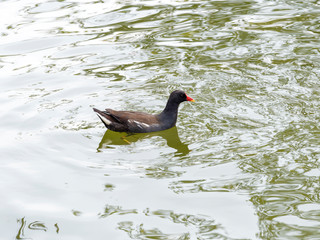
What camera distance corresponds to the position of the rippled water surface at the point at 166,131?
21.9 feet

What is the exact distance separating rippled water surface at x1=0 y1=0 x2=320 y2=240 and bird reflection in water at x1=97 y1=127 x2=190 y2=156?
0.10 ft

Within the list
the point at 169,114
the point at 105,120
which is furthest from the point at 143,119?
the point at 105,120

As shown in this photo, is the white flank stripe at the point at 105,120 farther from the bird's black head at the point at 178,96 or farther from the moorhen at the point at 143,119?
the bird's black head at the point at 178,96

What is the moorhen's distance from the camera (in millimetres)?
9102

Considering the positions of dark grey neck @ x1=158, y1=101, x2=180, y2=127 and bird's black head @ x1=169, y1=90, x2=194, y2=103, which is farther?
bird's black head @ x1=169, y1=90, x2=194, y2=103

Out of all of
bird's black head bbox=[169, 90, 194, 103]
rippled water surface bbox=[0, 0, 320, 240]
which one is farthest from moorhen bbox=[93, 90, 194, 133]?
rippled water surface bbox=[0, 0, 320, 240]

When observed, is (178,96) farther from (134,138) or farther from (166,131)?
(134,138)

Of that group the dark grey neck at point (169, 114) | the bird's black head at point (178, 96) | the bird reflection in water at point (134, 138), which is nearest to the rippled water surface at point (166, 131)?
the bird reflection in water at point (134, 138)

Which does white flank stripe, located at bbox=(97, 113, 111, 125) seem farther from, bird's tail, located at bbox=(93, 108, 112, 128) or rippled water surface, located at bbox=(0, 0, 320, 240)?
rippled water surface, located at bbox=(0, 0, 320, 240)

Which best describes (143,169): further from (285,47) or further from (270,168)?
(285,47)

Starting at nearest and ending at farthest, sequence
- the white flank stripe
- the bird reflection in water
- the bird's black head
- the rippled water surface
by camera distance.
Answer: the rippled water surface
the bird reflection in water
the white flank stripe
the bird's black head

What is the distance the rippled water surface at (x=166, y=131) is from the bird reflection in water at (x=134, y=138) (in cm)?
3

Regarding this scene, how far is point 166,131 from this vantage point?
9.41 meters

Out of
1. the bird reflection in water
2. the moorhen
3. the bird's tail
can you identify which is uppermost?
the bird's tail
